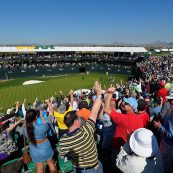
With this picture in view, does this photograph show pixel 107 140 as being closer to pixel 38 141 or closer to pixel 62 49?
pixel 38 141

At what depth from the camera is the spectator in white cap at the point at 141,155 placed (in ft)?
12.6

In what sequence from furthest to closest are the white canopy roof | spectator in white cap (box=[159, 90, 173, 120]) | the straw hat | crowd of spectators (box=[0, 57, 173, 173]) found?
the white canopy roof < spectator in white cap (box=[159, 90, 173, 120]) < crowd of spectators (box=[0, 57, 173, 173]) < the straw hat

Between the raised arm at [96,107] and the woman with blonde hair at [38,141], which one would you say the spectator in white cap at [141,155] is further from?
the woman with blonde hair at [38,141]

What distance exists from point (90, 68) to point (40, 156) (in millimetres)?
57496

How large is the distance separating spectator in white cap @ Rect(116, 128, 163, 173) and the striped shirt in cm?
73

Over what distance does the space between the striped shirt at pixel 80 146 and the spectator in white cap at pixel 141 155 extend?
0.73 metres

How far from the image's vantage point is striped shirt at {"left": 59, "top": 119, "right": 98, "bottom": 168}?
14.8ft

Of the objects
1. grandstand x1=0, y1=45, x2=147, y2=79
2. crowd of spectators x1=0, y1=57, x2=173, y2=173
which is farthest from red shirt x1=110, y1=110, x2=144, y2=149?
grandstand x1=0, y1=45, x2=147, y2=79

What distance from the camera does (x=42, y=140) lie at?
6.42 meters

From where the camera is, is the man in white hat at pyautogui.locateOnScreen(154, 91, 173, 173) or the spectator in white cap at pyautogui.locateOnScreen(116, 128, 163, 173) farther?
the man in white hat at pyautogui.locateOnScreen(154, 91, 173, 173)

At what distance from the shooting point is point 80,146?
452 cm

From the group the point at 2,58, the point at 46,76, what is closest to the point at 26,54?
the point at 2,58

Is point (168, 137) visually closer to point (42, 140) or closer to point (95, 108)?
point (95, 108)

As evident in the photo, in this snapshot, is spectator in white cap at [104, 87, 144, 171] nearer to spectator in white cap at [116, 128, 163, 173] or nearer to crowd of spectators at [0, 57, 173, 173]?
crowd of spectators at [0, 57, 173, 173]
